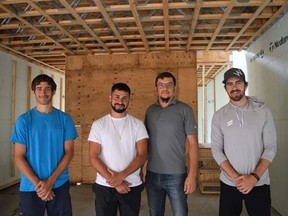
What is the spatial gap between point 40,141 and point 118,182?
69 cm

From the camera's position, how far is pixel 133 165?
2.00 metres

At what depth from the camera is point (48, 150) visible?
207cm

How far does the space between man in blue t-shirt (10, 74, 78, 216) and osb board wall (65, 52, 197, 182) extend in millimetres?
3355

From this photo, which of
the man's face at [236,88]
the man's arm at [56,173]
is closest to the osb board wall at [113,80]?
the man's face at [236,88]

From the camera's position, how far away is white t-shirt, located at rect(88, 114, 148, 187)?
2025mm

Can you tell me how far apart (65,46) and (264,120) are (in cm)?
413

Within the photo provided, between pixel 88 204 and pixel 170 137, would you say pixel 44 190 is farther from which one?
pixel 88 204

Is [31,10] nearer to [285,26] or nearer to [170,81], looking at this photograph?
[170,81]

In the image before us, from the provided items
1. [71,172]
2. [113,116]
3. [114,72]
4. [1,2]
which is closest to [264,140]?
[113,116]

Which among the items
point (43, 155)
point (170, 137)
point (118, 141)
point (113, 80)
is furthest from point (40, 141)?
point (113, 80)

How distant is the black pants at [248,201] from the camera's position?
203cm

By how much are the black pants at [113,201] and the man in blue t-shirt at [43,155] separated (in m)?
0.32

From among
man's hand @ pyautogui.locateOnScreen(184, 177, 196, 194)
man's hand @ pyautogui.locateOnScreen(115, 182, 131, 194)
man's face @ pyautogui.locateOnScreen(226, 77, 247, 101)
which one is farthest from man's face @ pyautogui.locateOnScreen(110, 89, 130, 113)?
man's face @ pyautogui.locateOnScreen(226, 77, 247, 101)

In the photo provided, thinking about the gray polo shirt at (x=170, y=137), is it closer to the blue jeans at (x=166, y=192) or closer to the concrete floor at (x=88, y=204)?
the blue jeans at (x=166, y=192)
